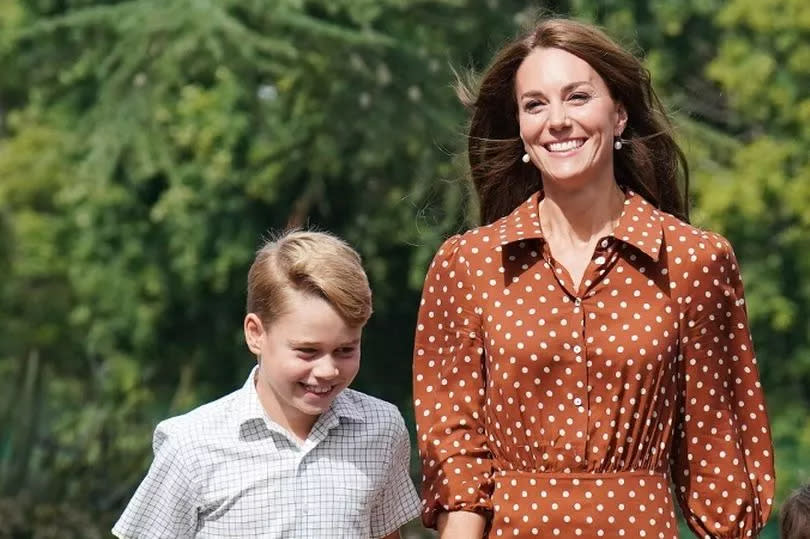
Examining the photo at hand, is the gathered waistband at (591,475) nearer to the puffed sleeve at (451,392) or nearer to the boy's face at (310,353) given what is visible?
the puffed sleeve at (451,392)

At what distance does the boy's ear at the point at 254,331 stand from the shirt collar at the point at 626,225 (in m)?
0.54

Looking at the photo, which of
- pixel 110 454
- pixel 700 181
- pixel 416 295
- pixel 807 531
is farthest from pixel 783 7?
pixel 807 531

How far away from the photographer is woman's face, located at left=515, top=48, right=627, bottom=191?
13.4 ft

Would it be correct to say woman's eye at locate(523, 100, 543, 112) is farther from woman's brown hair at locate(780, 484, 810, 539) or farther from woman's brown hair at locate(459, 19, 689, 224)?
woman's brown hair at locate(780, 484, 810, 539)

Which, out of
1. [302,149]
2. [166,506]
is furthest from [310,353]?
[302,149]

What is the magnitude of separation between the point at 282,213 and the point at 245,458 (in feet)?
47.8

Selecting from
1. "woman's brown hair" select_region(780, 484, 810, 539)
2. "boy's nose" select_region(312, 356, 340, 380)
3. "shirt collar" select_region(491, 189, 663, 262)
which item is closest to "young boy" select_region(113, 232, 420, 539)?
"boy's nose" select_region(312, 356, 340, 380)

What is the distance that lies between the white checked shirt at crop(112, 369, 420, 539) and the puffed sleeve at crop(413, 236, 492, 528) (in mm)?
154

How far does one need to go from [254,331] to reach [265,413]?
0.18m

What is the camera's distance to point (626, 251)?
410 centimetres

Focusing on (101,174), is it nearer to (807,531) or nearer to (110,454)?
(110,454)

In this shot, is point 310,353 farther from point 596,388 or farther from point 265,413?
point 596,388

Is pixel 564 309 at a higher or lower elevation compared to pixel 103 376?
higher

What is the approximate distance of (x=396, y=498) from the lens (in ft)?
14.0
